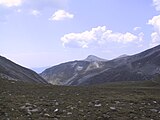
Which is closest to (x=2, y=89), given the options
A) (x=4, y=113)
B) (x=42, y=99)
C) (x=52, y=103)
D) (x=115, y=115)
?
(x=42, y=99)

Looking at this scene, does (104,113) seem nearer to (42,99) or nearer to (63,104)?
(63,104)

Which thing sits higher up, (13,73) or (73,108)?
(13,73)

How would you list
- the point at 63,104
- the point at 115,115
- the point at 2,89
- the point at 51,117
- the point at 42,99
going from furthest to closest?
the point at 2,89 → the point at 42,99 → the point at 63,104 → the point at 115,115 → the point at 51,117

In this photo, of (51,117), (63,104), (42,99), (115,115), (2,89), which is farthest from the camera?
(2,89)

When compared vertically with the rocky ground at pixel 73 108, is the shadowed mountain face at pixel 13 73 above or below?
above

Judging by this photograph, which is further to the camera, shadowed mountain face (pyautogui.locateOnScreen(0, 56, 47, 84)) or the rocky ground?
shadowed mountain face (pyautogui.locateOnScreen(0, 56, 47, 84))

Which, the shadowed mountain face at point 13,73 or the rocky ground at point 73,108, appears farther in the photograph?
the shadowed mountain face at point 13,73

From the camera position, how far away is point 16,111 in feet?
83.5

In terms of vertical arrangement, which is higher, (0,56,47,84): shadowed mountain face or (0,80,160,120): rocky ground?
(0,56,47,84): shadowed mountain face

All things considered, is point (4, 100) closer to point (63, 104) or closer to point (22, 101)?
point (22, 101)

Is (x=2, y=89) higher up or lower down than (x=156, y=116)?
higher up

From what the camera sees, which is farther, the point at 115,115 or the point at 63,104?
the point at 63,104

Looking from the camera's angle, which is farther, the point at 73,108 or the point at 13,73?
the point at 13,73

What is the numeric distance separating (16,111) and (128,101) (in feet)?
37.1
